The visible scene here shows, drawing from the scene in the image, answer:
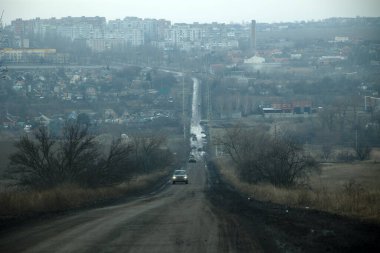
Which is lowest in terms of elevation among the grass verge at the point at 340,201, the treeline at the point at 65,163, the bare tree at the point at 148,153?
the bare tree at the point at 148,153

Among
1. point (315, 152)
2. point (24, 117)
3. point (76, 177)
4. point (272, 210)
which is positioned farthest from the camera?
point (24, 117)

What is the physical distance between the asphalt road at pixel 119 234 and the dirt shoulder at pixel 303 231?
0.66 m

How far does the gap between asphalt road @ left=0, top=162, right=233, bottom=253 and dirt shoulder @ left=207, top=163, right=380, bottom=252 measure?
0.66m

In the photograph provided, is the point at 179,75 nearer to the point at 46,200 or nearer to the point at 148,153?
the point at 148,153

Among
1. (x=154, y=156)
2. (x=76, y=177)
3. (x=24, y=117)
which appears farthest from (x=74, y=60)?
(x=76, y=177)

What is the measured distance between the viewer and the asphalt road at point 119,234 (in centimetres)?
1038

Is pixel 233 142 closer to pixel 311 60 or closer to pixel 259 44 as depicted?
pixel 311 60

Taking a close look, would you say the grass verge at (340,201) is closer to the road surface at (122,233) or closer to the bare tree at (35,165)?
the road surface at (122,233)

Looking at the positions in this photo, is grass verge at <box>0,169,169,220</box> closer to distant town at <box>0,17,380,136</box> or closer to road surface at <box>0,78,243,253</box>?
road surface at <box>0,78,243,253</box>

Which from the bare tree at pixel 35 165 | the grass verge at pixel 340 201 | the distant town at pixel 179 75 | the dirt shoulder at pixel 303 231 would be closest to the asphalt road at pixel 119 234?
the dirt shoulder at pixel 303 231

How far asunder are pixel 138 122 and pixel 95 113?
444 centimetres

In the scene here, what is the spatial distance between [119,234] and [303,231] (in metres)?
3.31

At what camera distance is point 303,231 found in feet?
40.3

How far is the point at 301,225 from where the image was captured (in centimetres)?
1322
